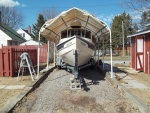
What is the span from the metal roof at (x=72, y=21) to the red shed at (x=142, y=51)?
2.89 meters

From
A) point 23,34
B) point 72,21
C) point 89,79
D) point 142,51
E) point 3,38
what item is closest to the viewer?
point 89,79

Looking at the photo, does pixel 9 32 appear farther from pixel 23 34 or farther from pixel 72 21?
pixel 23 34

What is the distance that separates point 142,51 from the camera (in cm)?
1628

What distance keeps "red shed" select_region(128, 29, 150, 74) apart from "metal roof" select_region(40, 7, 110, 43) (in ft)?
9.50

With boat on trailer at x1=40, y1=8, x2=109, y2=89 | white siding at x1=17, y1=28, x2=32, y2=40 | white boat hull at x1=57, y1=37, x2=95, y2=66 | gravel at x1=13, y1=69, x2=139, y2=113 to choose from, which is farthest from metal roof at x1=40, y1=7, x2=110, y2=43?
white siding at x1=17, y1=28, x2=32, y2=40

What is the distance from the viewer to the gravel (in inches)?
269

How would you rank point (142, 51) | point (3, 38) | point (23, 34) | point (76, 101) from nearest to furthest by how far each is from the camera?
point (76, 101)
point (142, 51)
point (3, 38)
point (23, 34)

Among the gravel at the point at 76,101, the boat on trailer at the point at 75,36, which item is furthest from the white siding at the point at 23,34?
the gravel at the point at 76,101

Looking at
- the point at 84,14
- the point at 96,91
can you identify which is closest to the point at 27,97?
the point at 96,91

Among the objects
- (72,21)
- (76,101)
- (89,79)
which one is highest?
(72,21)

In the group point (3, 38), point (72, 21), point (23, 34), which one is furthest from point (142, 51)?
point (23, 34)

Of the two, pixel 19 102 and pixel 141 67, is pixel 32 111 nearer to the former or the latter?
pixel 19 102

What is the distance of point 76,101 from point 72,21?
23.5 feet

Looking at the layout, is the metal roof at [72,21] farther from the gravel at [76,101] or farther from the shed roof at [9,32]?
the shed roof at [9,32]
